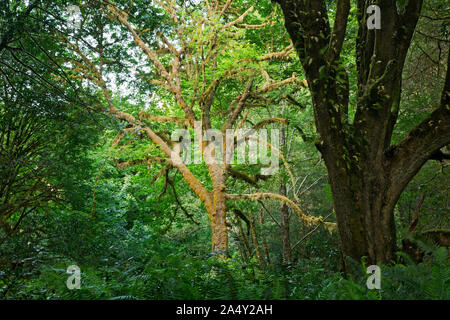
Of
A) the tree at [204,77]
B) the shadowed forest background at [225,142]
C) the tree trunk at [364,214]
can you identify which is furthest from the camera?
the tree at [204,77]

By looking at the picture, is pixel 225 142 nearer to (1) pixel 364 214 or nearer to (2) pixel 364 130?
(2) pixel 364 130

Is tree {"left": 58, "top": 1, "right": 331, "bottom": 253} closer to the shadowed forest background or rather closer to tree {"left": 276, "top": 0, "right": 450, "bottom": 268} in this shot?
the shadowed forest background

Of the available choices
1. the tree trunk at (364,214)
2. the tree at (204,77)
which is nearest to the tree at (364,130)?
the tree trunk at (364,214)

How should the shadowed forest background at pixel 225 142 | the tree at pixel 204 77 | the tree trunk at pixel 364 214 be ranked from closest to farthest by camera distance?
1. the shadowed forest background at pixel 225 142
2. the tree trunk at pixel 364 214
3. the tree at pixel 204 77

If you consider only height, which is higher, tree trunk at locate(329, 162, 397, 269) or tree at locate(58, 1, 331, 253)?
tree at locate(58, 1, 331, 253)

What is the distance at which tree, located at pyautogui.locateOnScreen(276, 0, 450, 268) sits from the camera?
14.2 ft

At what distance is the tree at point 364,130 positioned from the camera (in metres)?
4.32

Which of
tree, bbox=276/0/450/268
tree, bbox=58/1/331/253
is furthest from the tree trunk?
tree, bbox=58/1/331/253

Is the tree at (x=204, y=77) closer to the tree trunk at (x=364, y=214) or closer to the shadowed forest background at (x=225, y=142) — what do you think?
the shadowed forest background at (x=225, y=142)

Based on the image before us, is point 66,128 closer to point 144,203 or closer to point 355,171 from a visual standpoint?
point 355,171

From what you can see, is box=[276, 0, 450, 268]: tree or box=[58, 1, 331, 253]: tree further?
box=[58, 1, 331, 253]: tree

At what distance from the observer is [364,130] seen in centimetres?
447

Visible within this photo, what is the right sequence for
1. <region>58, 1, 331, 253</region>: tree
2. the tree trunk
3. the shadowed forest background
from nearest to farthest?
the shadowed forest background → the tree trunk → <region>58, 1, 331, 253</region>: tree

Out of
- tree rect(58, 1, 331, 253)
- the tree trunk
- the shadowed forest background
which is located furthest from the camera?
tree rect(58, 1, 331, 253)
